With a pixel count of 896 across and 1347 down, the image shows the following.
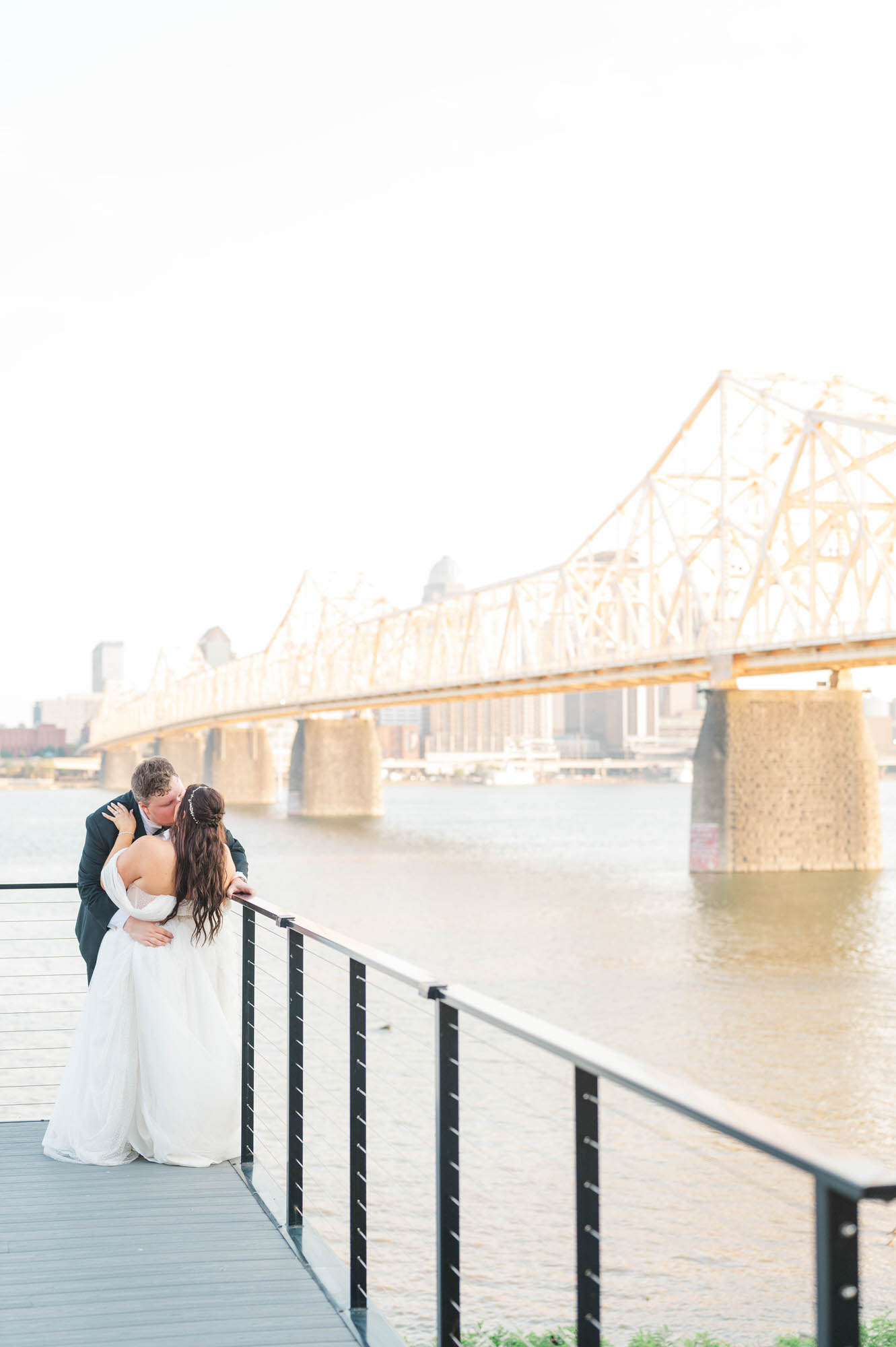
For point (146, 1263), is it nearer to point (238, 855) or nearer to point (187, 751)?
point (238, 855)

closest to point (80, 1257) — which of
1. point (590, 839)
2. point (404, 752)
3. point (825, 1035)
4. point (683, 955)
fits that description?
point (825, 1035)

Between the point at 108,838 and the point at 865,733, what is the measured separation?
35.2 metres

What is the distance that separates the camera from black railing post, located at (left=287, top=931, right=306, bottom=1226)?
4.46 metres

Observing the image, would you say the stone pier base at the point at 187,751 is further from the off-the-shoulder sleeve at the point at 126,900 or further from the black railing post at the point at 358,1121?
the black railing post at the point at 358,1121

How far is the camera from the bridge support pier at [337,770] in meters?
73.0

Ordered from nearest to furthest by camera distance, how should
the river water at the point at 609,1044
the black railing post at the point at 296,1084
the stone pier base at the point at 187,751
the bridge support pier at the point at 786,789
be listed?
the black railing post at the point at 296,1084, the river water at the point at 609,1044, the bridge support pier at the point at 786,789, the stone pier base at the point at 187,751

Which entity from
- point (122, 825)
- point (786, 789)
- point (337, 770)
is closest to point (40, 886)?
point (122, 825)

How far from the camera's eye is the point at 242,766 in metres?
92.4

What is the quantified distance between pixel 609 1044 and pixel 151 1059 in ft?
39.5

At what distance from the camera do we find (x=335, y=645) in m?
88.1

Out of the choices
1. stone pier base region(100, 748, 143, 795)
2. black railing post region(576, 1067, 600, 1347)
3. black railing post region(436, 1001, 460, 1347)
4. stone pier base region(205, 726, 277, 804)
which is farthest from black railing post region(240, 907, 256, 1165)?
stone pier base region(100, 748, 143, 795)

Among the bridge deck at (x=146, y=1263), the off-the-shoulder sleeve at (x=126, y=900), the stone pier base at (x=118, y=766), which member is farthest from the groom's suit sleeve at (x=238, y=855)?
the stone pier base at (x=118, y=766)

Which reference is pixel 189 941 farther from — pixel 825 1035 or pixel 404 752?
pixel 404 752

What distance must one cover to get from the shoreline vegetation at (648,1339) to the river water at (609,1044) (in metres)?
0.41
